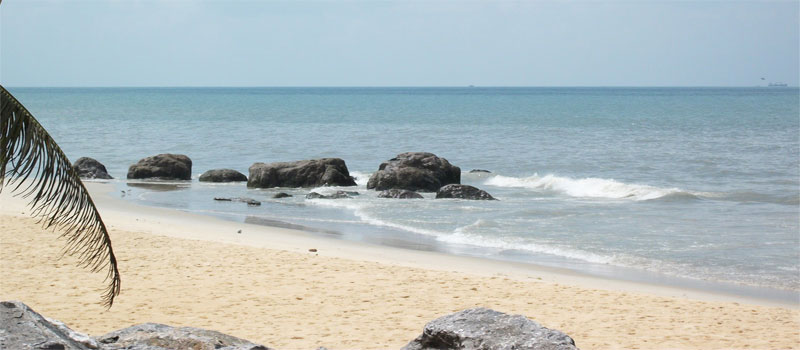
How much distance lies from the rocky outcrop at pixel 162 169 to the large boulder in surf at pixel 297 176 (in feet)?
10.3

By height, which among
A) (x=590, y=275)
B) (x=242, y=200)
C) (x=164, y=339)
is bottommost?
(x=590, y=275)

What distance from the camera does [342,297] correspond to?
33.0 ft

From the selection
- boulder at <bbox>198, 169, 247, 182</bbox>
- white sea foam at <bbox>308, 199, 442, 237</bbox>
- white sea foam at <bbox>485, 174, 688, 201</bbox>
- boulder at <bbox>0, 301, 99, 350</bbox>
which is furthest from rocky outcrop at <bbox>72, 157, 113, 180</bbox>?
boulder at <bbox>0, 301, 99, 350</bbox>

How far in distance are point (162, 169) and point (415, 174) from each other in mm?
9304

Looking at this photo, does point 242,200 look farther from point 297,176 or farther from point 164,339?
point 164,339

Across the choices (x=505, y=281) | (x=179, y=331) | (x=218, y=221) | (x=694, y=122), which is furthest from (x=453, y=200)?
(x=694, y=122)

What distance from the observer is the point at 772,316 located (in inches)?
384

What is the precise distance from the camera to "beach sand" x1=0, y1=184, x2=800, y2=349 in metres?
8.52

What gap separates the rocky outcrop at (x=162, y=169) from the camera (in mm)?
26781

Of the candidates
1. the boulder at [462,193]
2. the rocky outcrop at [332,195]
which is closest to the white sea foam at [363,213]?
the rocky outcrop at [332,195]

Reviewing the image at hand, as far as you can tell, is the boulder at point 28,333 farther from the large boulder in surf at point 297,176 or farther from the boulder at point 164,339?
the large boulder in surf at point 297,176

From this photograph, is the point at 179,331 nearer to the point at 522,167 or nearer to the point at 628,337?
the point at 628,337

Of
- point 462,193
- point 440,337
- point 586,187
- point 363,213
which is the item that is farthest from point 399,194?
point 440,337

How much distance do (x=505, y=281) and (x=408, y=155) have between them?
44.9 ft
